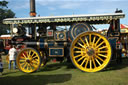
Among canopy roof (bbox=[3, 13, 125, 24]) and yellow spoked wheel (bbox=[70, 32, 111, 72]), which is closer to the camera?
yellow spoked wheel (bbox=[70, 32, 111, 72])

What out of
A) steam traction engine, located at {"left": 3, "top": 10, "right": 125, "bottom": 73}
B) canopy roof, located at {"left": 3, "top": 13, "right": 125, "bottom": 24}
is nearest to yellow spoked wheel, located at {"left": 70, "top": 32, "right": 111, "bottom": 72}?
steam traction engine, located at {"left": 3, "top": 10, "right": 125, "bottom": 73}

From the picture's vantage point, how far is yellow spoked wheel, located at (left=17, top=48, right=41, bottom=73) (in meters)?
6.02

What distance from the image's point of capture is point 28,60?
6051 mm

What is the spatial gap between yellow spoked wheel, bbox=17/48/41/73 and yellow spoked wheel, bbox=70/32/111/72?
1.62m

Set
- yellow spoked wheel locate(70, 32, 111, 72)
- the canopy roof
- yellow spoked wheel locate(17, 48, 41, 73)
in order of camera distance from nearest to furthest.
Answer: yellow spoked wheel locate(70, 32, 111, 72)
the canopy roof
yellow spoked wheel locate(17, 48, 41, 73)

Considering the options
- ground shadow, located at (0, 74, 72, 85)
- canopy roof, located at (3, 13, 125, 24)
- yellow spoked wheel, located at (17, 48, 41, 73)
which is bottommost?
ground shadow, located at (0, 74, 72, 85)

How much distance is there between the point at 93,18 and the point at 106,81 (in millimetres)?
2796

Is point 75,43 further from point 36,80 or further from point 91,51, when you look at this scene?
point 36,80

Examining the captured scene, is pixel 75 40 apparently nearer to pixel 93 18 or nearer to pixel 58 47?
pixel 58 47

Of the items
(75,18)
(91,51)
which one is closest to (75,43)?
(91,51)

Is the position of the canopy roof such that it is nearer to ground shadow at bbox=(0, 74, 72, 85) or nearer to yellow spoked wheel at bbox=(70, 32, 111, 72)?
yellow spoked wheel at bbox=(70, 32, 111, 72)

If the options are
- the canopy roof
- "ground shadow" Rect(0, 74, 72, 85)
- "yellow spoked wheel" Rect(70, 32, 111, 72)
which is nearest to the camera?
"ground shadow" Rect(0, 74, 72, 85)

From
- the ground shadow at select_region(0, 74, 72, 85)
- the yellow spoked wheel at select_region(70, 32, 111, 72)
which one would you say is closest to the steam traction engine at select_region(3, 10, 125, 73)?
the yellow spoked wheel at select_region(70, 32, 111, 72)

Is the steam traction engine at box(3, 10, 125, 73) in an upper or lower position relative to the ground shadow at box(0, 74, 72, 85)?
upper
